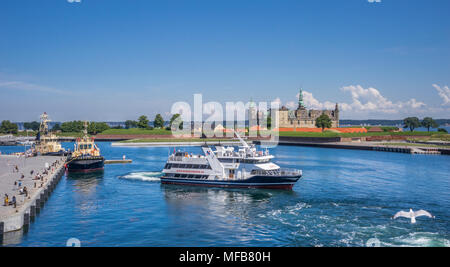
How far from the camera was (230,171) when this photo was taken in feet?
160

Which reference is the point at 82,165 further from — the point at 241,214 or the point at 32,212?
the point at 241,214

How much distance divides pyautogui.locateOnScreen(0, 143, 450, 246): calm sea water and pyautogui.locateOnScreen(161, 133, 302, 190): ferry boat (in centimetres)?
152

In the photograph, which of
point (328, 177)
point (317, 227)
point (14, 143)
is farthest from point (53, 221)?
point (14, 143)

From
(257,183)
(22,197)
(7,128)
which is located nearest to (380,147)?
(257,183)

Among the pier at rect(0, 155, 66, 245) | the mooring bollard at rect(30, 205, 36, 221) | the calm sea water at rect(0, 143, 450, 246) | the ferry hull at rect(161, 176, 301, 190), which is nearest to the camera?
the calm sea water at rect(0, 143, 450, 246)

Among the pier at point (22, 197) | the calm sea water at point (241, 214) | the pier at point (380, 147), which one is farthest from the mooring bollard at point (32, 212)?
the pier at point (380, 147)

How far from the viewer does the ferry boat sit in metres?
46.2

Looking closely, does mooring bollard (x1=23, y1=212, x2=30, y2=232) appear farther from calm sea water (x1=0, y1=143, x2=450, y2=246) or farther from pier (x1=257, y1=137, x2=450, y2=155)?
pier (x1=257, y1=137, x2=450, y2=155)

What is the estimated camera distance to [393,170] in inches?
2638

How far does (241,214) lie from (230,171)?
49.5 ft

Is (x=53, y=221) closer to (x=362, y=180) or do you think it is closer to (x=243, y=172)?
(x=243, y=172)

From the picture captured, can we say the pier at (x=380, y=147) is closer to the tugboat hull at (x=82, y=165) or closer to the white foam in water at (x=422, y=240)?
the white foam in water at (x=422, y=240)

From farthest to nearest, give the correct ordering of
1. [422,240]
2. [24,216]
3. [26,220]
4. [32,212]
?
1. [32,212]
2. [26,220]
3. [24,216]
4. [422,240]

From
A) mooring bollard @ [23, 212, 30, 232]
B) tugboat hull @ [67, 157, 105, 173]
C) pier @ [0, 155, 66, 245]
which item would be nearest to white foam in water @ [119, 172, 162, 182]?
tugboat hull @ [67, 157, 105, 173]
